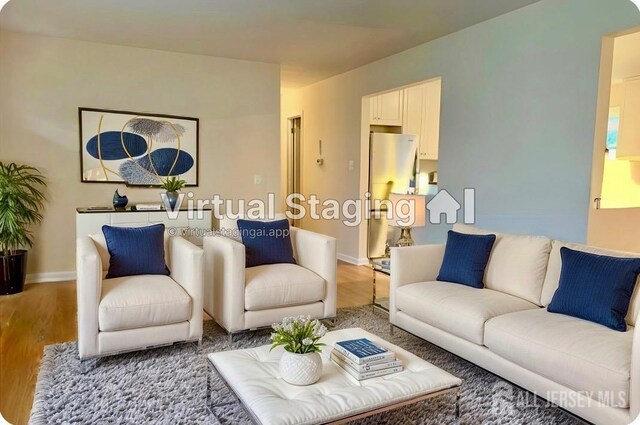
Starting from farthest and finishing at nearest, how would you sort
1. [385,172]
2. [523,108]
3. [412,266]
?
[385,172] < [523,108] < [412,266]

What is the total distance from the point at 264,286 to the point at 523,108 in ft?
8.24

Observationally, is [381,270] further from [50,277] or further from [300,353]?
[50,277]

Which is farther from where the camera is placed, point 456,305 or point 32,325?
point 32,325

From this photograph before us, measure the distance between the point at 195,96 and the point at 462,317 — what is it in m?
4.03

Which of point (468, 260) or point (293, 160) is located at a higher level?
point (293, 160)

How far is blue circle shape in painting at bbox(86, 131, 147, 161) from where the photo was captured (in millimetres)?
4754

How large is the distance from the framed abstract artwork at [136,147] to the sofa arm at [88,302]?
8.33 ft

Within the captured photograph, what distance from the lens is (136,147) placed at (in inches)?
194

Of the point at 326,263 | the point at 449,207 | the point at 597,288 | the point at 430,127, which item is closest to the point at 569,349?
the point at 597,288

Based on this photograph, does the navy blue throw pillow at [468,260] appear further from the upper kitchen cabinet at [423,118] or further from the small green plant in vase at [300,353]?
the upper kitchen cabinet at [423,118]

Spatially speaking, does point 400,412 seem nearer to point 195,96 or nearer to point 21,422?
point 21,422

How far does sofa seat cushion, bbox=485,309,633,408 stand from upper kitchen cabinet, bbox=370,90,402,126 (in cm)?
387

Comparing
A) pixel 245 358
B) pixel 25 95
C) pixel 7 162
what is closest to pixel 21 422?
pixel 245 358

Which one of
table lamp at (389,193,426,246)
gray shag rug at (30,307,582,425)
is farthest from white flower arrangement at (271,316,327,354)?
table lamp at (389,193,426,246)
